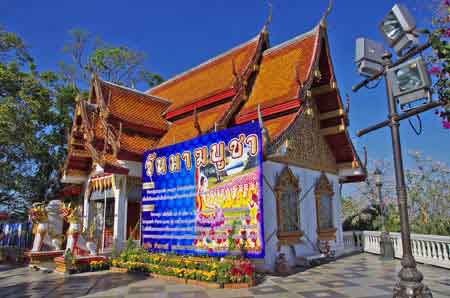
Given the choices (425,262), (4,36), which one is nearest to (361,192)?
(425,262)

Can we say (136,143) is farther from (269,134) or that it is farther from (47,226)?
(269,134)

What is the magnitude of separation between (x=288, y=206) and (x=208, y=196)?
2582 millimetres

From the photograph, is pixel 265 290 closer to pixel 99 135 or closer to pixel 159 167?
pixel 159 167

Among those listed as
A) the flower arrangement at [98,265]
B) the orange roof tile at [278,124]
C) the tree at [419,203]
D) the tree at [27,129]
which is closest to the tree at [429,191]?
the tree at [419,203]

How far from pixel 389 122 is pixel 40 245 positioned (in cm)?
1188

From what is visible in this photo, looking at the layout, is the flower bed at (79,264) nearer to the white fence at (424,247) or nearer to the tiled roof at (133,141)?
the tiled roof at (133,141)

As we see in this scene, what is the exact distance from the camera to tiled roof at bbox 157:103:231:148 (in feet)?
36.4

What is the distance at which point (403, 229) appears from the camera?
13.3ft

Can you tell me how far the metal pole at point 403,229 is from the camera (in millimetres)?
3833

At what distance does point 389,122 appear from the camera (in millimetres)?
4320

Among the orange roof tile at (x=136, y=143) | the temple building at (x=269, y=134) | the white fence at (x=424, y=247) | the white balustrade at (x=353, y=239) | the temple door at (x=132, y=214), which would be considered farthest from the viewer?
the white balustrade at (x=353, y=239)

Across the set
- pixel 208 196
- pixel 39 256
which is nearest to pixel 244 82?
pixel 208 196

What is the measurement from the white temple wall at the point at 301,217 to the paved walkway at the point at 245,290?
0.72 meters

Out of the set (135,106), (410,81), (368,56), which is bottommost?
(410,81)
